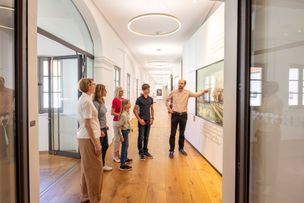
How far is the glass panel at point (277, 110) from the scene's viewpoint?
4.23 feet

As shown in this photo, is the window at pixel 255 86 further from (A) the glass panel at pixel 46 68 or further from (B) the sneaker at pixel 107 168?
(A) the glass panel at pixel 46 68

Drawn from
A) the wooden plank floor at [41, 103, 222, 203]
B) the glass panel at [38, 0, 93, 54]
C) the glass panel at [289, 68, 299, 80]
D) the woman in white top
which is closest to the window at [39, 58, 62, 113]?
the glass panel at [38, 0, 93, 54]

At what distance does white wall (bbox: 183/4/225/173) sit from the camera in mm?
3947

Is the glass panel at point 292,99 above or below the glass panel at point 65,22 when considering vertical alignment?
below

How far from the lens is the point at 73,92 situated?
5.04 meters

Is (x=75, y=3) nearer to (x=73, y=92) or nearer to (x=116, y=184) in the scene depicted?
(x=73, y=92)

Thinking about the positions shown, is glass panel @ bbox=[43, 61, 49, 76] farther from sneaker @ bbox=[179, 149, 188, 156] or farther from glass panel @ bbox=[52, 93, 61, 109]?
sneaker @ bbox=[179, 149, 188, 156]

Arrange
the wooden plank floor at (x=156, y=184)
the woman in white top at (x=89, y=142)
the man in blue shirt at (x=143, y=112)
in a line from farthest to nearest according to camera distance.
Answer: the man in blue shirt at (x=143, y=112)
the wooden plank floor at (x=156, y=184)
the woman in white top at (x=89, y=142)

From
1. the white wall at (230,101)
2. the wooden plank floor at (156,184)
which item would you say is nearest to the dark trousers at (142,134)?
the wooden plank floor at (156,184)

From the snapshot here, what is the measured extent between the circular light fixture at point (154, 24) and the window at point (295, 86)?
12.5ft

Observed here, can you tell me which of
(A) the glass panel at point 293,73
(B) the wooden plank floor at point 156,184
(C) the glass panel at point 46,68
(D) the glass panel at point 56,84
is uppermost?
(C) the glass panel at point 46,68

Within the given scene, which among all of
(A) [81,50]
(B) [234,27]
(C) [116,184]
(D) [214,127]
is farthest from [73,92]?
(B) [234,27]

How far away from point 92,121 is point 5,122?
1.13 m

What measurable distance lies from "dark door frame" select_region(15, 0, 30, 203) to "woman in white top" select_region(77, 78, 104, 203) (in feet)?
2.99
